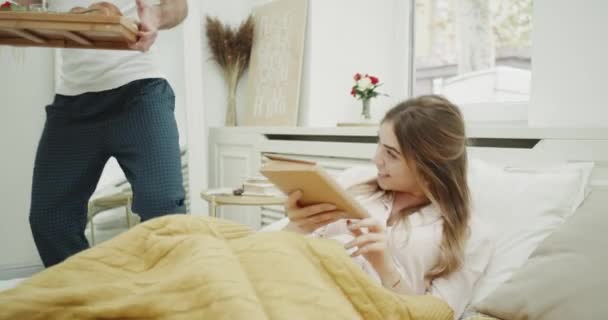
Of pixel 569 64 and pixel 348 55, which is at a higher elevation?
pixel 348 55

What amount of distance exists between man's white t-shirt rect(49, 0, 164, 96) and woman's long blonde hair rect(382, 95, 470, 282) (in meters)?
0.79

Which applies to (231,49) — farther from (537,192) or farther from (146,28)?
(537,192)

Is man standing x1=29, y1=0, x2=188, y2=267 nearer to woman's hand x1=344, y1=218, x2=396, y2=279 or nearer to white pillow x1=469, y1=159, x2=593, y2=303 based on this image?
woman's hand x1=344, y1=218, x2=396, y2=279

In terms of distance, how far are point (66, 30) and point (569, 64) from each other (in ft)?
4.89

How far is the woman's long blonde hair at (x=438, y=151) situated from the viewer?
126 centimetres

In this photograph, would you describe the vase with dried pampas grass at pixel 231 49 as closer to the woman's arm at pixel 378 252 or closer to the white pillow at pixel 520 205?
the white pillow at pixel 520 205

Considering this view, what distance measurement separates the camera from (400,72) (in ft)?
9.30

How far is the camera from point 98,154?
1.50 m

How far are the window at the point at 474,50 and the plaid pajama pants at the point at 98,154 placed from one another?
157 centimetres

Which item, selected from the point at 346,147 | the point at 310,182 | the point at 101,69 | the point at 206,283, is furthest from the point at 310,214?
the point at 346,147

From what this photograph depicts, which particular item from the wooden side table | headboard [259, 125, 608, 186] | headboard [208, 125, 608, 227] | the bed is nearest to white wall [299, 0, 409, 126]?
headboard [208, 125, 608, 227]

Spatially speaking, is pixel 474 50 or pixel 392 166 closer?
pixel 392 166

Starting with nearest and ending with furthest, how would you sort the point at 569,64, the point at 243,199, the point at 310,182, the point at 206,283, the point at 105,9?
1. the point at 206,283
2. the point at 310,182
3. the point at 105,9
4. the point at 569,64
5. the point at 243,199

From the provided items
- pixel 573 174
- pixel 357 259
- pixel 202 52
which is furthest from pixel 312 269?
pixel 202 52
